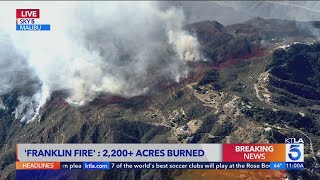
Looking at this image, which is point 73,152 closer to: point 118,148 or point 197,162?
point 118,148

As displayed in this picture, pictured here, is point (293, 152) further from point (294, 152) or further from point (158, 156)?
point (158, 156)

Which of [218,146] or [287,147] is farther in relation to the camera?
[218,146]

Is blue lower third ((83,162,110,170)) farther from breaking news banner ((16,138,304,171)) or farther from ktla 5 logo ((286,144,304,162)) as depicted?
ktla 5 logo ((286,144,304,162))

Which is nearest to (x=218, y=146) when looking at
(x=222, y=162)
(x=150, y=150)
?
(x=222, y=162)
